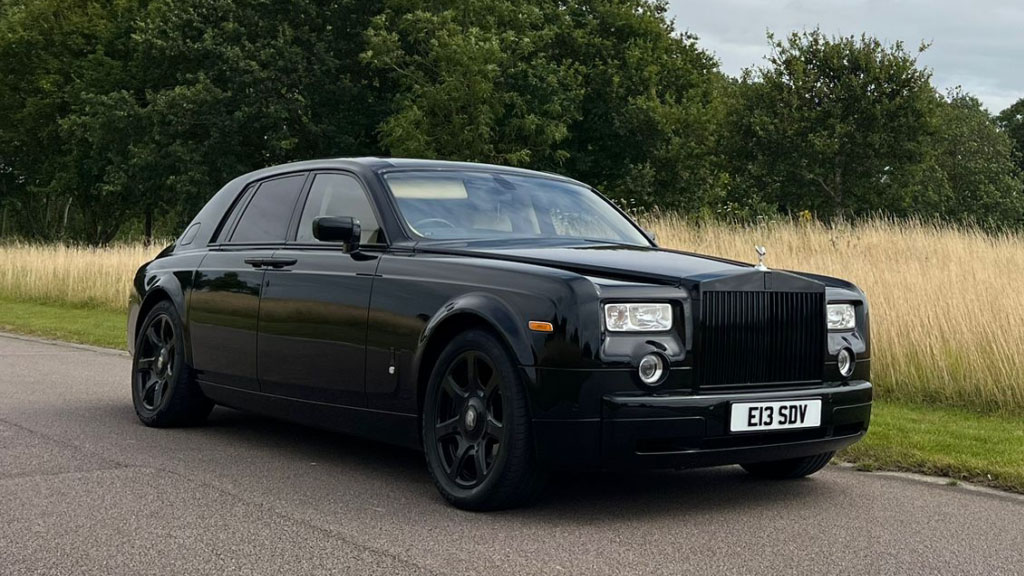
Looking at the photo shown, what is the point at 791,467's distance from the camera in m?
6.39

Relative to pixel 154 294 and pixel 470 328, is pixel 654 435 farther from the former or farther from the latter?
pixel 154 294

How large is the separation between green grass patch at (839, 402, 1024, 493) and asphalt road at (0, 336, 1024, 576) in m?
0.33

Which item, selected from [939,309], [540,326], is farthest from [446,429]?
[939,309]

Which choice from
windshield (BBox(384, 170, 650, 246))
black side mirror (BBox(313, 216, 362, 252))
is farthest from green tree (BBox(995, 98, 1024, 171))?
black side mirror (BBox(313, 216, 362, 252))

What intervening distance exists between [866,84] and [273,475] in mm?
39852

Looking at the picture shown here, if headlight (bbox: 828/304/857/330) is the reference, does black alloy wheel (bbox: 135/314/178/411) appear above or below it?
below

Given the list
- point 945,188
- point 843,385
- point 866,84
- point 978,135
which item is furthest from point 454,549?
point 978,135

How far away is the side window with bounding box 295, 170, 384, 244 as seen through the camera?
654cm

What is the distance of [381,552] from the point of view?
4.66 m

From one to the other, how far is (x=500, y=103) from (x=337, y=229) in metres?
36.8

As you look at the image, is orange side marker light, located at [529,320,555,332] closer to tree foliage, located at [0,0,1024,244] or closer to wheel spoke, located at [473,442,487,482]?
wheel spoke, located at [473,442,487,482]

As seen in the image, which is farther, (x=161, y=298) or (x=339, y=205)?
(x=161, y=298)

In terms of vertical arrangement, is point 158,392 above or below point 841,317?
below

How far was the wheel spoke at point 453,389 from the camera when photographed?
556cm
